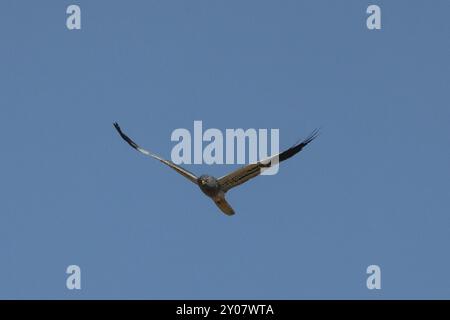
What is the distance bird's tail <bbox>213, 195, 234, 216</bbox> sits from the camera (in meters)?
64.4

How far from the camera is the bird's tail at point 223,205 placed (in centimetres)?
6444

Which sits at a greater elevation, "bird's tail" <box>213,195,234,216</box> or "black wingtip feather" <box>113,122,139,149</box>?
"black wingtip feather" <box>113,122,139,149</box>

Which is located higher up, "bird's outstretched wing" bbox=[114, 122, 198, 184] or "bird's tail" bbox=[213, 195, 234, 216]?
"bird's outstretched wing" bbox=[114, 122, 198, 184]

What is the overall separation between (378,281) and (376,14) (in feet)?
42.4

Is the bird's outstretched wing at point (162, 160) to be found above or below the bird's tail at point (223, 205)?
above

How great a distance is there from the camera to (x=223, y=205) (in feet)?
214

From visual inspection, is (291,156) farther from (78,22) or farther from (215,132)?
(78,22)
